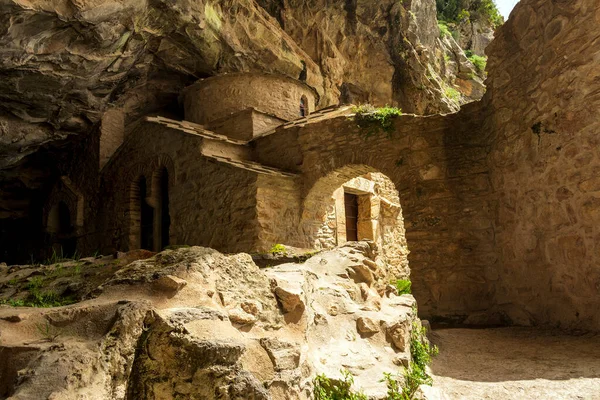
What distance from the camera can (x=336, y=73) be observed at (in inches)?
723

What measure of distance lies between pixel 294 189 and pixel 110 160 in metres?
6.89

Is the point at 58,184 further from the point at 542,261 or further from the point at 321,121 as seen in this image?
the point at 542,261

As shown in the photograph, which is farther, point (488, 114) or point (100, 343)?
point (488, 114)

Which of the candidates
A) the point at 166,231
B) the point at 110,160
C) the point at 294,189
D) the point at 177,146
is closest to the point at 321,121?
the point at 294,189

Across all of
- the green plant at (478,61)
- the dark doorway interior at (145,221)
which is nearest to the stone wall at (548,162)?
the dark doorway interior at (145,221)

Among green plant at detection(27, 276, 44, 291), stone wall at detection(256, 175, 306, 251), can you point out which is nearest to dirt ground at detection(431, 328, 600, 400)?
green plant at detection(27, 276, 44, 291)

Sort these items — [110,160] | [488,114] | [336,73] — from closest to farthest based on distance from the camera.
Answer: [488,114], [110,160], [336,73]

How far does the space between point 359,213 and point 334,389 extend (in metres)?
11.5

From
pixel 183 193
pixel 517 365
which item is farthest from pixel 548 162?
pixel 183 193

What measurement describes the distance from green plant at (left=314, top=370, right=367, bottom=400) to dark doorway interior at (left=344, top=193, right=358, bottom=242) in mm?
10867

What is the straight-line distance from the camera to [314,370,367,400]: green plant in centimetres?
284

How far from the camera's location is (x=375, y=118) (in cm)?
1005

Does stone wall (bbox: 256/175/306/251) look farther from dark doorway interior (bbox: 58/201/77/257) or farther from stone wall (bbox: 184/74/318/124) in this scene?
dark doorway interior (bbox: 58/201/77/257)

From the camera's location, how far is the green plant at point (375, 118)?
9.81 m
